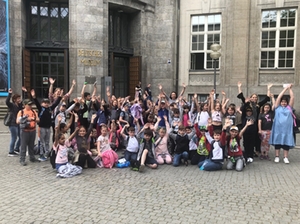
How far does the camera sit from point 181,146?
849 cm

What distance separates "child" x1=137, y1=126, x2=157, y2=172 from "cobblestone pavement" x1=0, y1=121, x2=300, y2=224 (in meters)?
0.32

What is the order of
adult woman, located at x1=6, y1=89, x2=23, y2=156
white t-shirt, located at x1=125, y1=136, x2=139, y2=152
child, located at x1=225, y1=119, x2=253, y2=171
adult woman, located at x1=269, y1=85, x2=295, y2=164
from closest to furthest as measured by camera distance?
1. child, located at x1=225, y1=119, x2=253, y2=171
2. white t-shirt, located at x1=125, y1=136, x2=139, y2=152
3. adult woman, located at x1=269, y1=85, x2=295, y2=164
4. adult woman, located at x1=6, y1=89, x2=23, y2=156

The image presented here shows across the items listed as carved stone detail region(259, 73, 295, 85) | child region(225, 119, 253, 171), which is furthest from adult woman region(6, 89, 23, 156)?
carved stone detail region(259, 73, 295, 85)

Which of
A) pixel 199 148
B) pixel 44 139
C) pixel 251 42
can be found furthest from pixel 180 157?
pixel 251 42

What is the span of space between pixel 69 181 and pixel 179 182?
233 cm

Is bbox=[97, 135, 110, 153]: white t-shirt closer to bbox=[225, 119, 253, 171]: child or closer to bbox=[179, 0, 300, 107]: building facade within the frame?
bbox=[225, 119, 253, 171]: child

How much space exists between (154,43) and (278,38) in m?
7.94

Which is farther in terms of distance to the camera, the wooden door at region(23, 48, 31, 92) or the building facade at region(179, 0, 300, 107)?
the building facade at region(179, 0, 300, 107)

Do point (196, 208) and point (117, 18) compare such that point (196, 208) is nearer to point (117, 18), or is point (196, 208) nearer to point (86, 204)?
point (86, 204)

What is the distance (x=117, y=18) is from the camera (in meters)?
21.4

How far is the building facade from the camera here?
19391mm

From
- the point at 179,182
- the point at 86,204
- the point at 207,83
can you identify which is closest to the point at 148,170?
the point at 179,182

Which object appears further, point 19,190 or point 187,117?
point 187,117

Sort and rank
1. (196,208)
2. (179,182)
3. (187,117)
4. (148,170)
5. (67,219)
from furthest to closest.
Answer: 1. (187,117)
2. (148,170)
3. (179,182)
4. (196,208)
5. (67,219)
